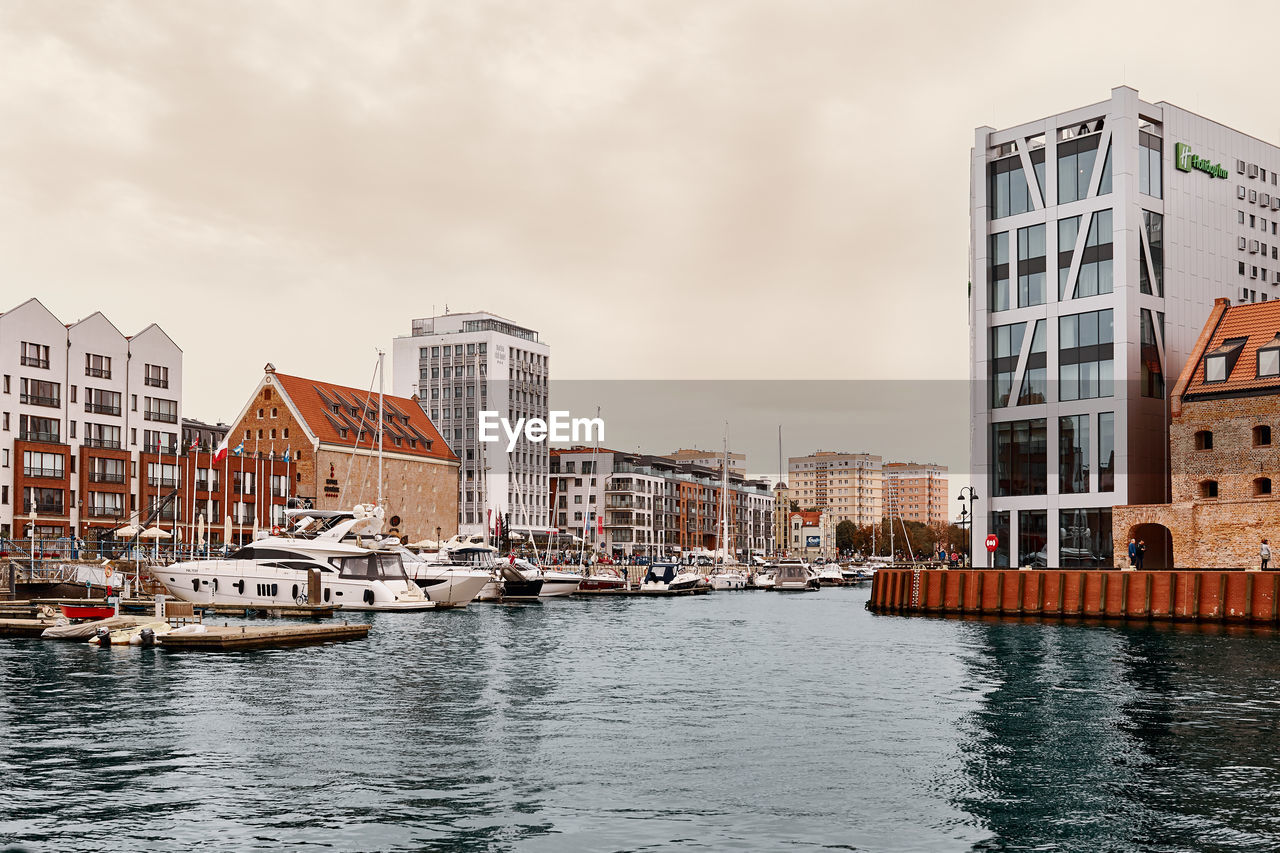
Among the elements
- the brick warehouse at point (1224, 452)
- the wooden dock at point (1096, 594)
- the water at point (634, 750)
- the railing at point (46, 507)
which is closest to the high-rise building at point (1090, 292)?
the brick warehouse at point (1224, 452)

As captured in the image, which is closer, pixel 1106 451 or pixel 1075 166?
pixel 1106 451

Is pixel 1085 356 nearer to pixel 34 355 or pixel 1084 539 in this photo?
pixel 1084 539

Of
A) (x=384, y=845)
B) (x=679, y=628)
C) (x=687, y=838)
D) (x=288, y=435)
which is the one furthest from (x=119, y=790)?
(x=288, y=435)

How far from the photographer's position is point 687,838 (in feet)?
58.9

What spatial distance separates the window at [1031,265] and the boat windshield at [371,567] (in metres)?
46.4

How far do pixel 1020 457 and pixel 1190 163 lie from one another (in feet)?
75.7

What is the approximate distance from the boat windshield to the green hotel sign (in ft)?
190

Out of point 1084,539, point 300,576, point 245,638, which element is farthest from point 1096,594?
point 245,638

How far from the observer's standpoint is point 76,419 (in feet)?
377

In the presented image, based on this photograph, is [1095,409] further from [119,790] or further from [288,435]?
[288,435]

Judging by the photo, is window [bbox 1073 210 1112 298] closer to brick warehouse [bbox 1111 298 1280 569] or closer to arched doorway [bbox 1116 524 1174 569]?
brick warehouse [bbox 1111 298 1280 569]

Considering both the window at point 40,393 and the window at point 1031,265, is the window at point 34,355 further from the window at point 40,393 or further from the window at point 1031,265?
the window at point 1031,265

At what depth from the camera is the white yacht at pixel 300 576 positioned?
215 ft

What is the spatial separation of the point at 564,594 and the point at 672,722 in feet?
257
